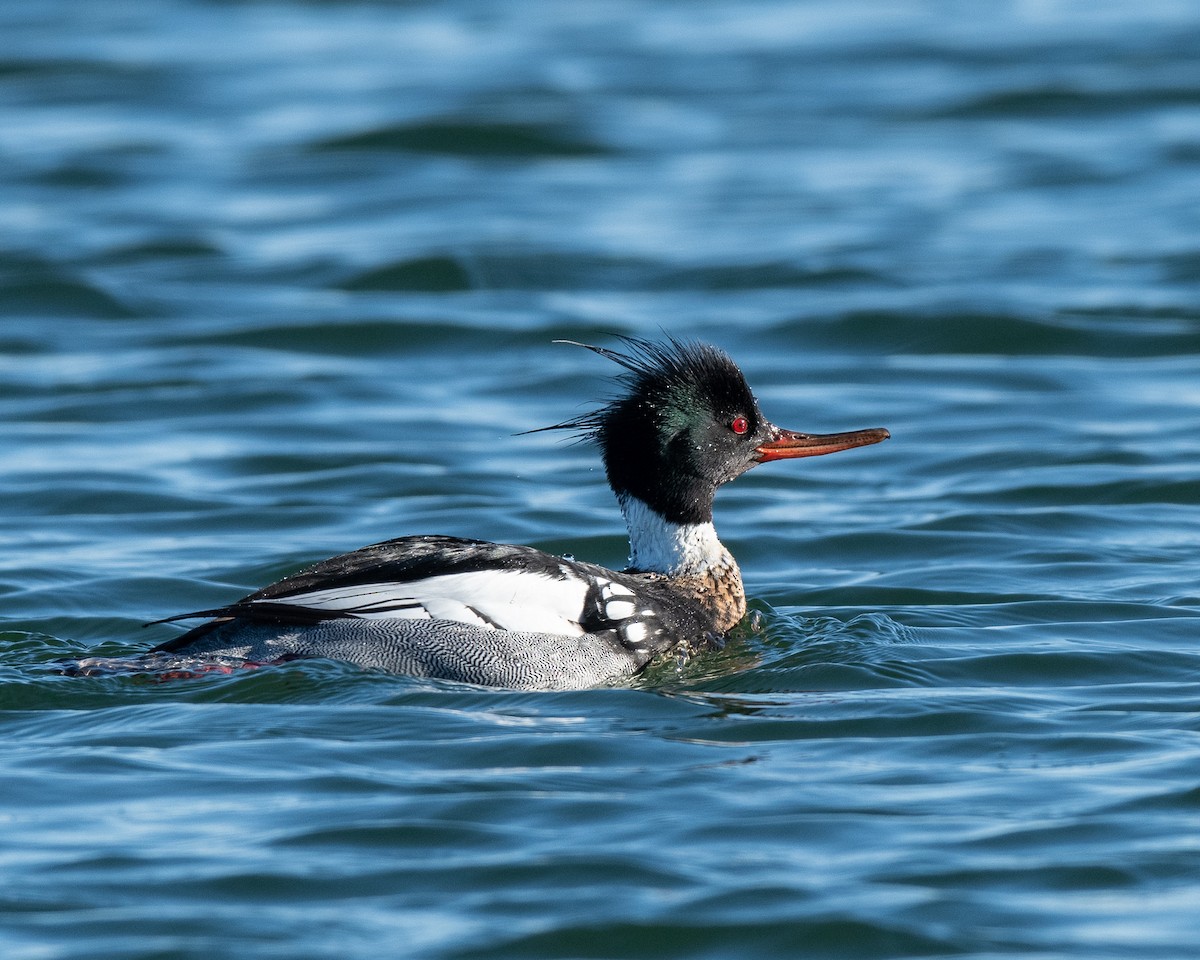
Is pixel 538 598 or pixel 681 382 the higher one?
pixel 681 382

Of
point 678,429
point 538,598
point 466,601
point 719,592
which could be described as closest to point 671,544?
point 719,592

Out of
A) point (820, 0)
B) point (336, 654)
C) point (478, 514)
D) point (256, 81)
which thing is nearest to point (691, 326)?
point (478, 514)

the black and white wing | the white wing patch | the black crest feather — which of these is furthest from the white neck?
the white wing patch

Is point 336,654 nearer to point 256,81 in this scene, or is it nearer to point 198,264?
point 198,264

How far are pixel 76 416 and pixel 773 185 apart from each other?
297 inches

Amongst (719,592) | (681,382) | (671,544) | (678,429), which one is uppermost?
(681,382)

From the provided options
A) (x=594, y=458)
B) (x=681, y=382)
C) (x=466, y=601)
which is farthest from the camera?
(x=594, y=458)

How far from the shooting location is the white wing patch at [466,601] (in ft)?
23.7

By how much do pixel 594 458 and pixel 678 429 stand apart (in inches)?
159

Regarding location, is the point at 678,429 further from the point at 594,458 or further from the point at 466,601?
the point at 594,458

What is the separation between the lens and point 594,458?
12.1 meters

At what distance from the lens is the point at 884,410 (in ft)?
41.5

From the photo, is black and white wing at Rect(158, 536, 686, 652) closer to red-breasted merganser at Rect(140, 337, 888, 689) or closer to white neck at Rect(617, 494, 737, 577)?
red-breasted merganser at Rect(140, 337, 888, 689)

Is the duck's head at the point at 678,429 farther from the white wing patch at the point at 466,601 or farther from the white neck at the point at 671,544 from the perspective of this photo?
the white wing patch at the point at 466,601
